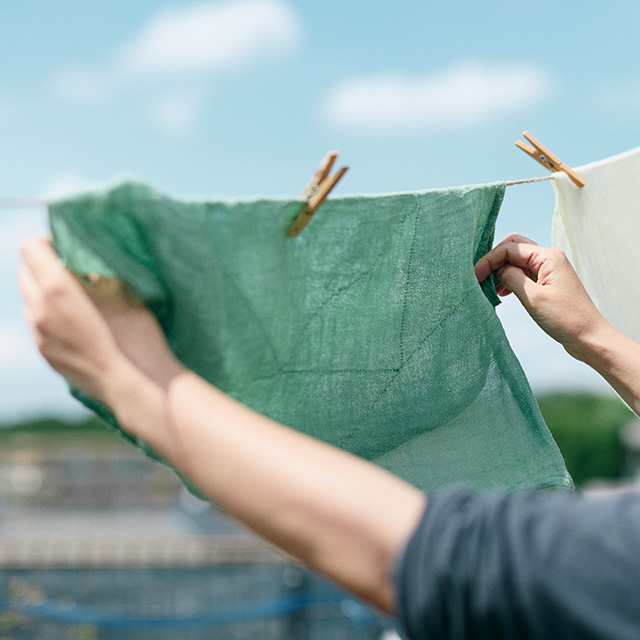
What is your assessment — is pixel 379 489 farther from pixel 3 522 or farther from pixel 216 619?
pixel 3 522

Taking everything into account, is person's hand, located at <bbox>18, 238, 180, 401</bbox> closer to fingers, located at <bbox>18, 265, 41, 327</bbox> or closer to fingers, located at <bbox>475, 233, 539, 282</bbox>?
fingers, located at <bbox>18, 265, 41, 327</bbox>

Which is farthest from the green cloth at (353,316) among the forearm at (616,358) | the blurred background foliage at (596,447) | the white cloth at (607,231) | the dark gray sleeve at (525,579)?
the blurred background foliage at (596,447)

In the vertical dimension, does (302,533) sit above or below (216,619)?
above

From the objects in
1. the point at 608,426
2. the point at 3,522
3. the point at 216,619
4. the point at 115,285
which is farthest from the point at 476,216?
the point at 608,426

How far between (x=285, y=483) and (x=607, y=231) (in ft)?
3.81

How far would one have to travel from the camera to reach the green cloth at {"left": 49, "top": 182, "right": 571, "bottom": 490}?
34.4 inches

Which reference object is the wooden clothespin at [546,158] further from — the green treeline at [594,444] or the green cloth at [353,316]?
the green treeline at [594,444]

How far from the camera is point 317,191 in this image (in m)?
1.04

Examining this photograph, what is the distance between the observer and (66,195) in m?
0.81

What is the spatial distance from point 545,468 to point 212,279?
2.49 ft

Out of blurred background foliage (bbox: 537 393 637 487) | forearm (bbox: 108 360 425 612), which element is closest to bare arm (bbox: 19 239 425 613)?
forearm (bbox: 108 360 425 612)

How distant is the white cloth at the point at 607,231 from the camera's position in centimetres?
150

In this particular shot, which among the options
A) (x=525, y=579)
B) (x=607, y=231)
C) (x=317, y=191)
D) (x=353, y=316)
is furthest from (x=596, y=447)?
(x=525, y=579)

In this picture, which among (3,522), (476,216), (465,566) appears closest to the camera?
(465,566)
